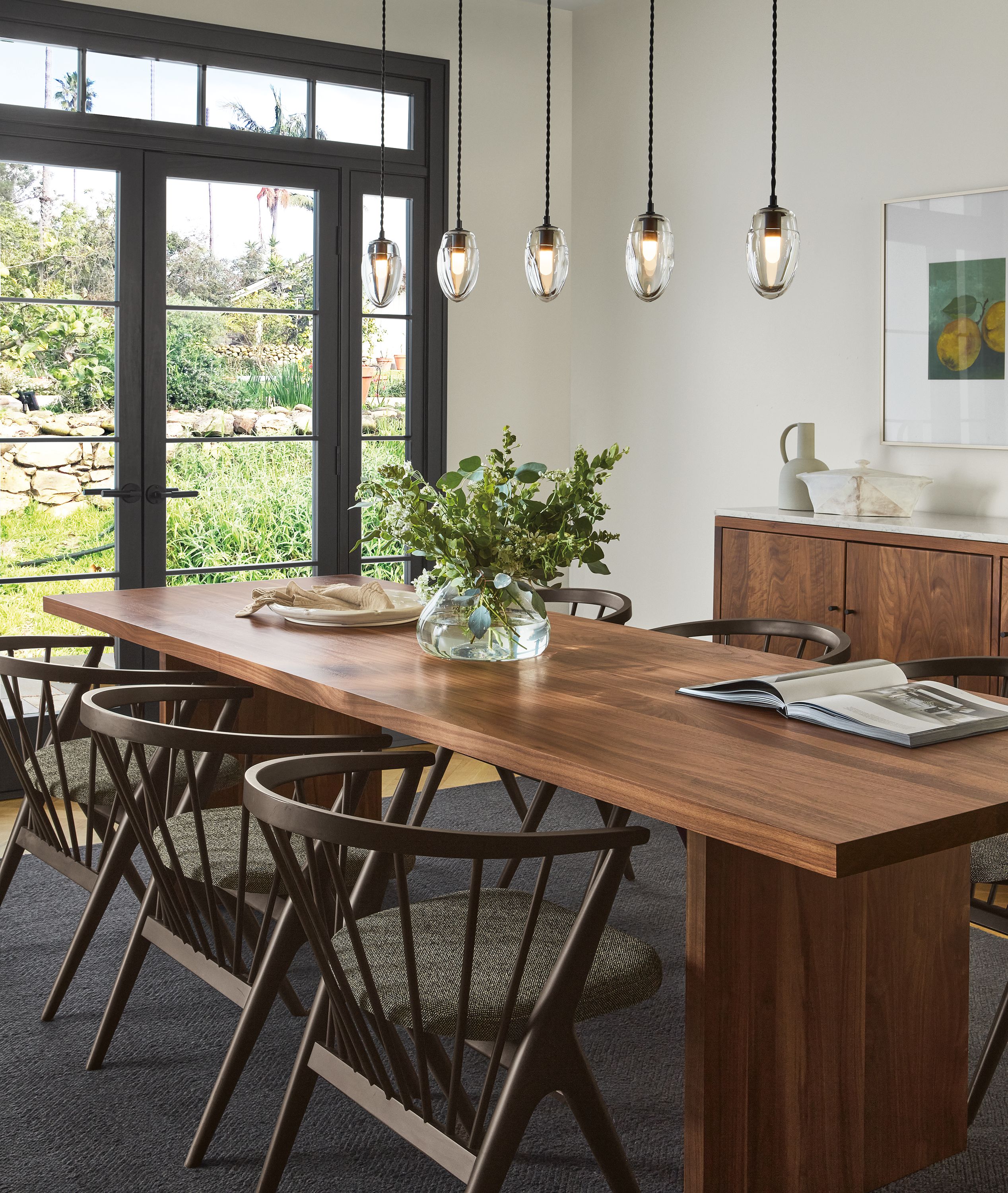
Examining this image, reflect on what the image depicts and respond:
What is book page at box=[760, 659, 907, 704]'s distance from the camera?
248 cm

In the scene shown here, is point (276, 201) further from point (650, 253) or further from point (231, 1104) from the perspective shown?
point (231, 1104)

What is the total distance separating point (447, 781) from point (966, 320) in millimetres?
2557

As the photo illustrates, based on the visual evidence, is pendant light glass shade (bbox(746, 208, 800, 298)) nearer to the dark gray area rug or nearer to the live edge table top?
the live edge table top

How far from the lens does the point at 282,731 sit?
160 inches

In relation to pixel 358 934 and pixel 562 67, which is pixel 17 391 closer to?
pixel 562 67

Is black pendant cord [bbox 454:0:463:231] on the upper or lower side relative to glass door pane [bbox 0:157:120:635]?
upper

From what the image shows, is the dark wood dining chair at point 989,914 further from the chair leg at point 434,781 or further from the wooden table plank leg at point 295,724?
the wooden table plank leg at point 295,724

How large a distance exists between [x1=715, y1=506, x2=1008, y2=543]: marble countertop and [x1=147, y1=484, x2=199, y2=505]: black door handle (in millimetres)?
2133

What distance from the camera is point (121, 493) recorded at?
519 centimetres

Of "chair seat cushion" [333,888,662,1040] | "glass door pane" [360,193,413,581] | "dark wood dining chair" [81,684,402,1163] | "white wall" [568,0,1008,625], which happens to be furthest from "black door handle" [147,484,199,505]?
"chair seat cushion" [333,888,662,1040]

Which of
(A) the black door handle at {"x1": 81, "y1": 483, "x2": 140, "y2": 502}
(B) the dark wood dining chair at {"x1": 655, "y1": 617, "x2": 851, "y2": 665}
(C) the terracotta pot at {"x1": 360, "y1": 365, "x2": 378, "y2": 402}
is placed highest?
(C) the terracotta pot at {"x1": 360, "y1": 365, "x2": 378, "y2": 402}

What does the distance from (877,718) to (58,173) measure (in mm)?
3949

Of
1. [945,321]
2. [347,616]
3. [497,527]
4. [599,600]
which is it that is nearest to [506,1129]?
[497,527]

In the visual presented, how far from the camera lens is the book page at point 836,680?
2.48m
